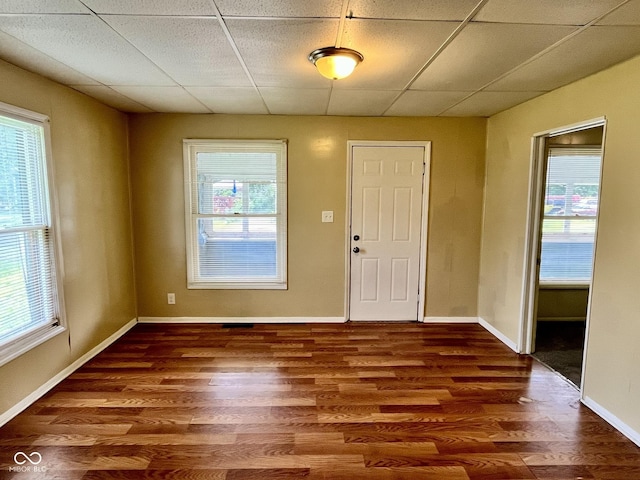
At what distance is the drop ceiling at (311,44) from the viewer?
1583mm

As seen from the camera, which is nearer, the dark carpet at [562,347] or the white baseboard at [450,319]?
the dark carpet at [562,347]

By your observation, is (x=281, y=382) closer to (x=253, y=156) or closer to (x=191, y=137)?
(x=253, y=156)

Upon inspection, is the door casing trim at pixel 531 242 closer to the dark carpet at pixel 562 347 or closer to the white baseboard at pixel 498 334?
the white baseboard at pixel 498 334

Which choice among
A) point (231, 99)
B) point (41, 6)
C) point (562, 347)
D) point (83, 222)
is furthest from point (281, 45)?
point (562, 347)

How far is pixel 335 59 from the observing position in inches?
78.5

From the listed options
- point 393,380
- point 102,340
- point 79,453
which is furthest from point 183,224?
point 393,380

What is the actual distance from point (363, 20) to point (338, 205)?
2.25 meters

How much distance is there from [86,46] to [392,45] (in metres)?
1.75

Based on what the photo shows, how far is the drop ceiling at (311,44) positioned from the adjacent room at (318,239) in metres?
0.02

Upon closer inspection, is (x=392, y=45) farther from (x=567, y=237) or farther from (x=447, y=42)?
(x=567, y=237)

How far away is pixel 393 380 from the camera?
8.95 feet

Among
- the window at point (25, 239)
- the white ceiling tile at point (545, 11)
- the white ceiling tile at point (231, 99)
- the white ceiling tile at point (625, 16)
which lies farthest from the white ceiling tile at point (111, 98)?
the white ceiling tile at point (625, 16)

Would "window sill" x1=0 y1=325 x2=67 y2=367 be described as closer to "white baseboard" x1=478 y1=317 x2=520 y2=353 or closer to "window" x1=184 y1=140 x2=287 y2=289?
"window" x1=184 y1=140 x2=287 y2=289

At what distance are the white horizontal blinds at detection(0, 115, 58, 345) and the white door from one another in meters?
2.71
